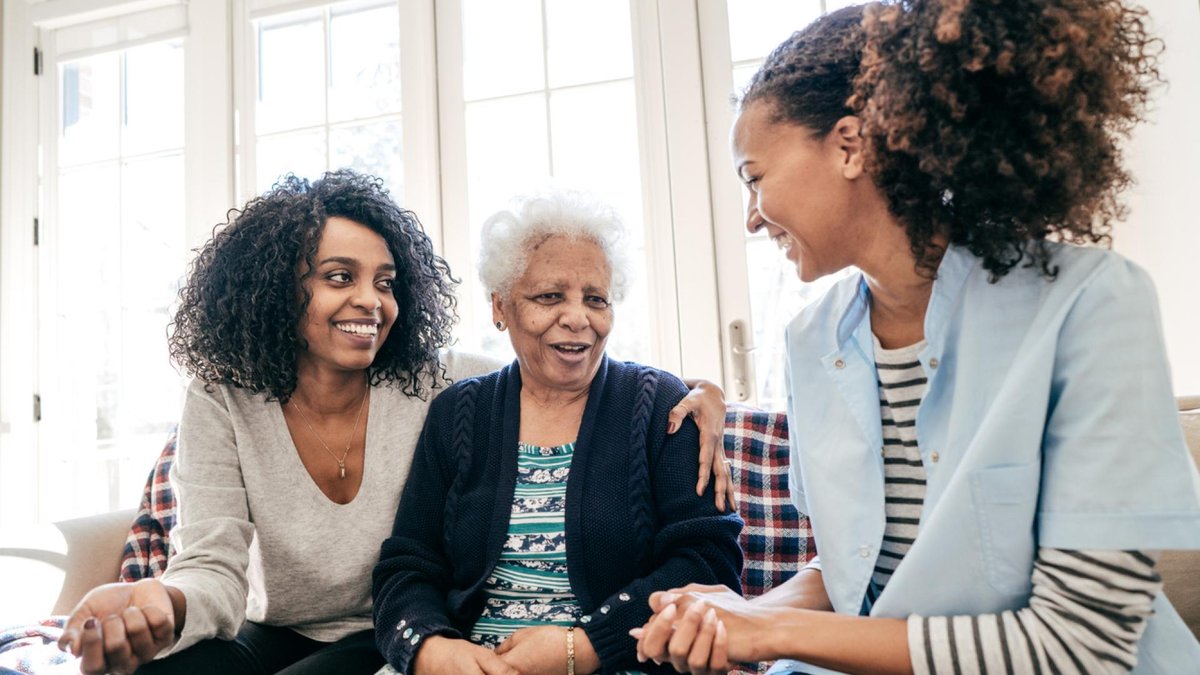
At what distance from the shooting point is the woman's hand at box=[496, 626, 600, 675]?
1.20 m

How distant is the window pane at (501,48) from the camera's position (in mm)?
2756

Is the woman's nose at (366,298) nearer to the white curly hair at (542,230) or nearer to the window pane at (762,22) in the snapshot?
the white curly hair at (542,230)

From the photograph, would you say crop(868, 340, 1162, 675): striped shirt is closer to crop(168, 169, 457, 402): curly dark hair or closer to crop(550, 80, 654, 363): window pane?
crop(168, 169, 457, 402): curly dark hair

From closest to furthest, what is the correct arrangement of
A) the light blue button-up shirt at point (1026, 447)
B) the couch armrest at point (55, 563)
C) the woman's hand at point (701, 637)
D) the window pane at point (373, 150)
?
the light blue button-up shirt at point (1026, 447), the woman's hand at point (701, 637), the couch armrest at point (55, 563), the window pane at point (373, 150)

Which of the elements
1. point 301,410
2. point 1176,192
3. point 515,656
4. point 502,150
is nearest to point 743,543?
point 515,656

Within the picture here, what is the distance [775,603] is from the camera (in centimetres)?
115

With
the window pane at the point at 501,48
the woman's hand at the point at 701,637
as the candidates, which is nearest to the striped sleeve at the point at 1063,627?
the woman's hand at the point at 701,637

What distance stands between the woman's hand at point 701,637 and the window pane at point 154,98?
2.98 meters

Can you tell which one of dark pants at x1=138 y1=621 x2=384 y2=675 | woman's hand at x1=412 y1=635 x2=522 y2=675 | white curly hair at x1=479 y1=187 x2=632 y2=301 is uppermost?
white curly hair at x1=479 y1=187 x2=632 y2=301

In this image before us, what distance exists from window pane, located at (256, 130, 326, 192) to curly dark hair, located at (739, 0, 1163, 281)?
8.03 ft

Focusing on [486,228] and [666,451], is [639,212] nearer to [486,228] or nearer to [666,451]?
[486,228]

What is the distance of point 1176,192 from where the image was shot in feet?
6.95

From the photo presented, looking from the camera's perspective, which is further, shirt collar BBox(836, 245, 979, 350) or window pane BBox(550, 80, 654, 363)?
window pane BBox(550, 80, 654, 363)

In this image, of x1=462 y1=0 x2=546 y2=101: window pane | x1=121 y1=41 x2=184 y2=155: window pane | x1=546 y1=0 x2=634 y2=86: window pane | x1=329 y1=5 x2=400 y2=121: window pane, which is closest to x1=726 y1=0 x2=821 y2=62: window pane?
x1=546 y1=0 x2=634 y2=86: window pane
